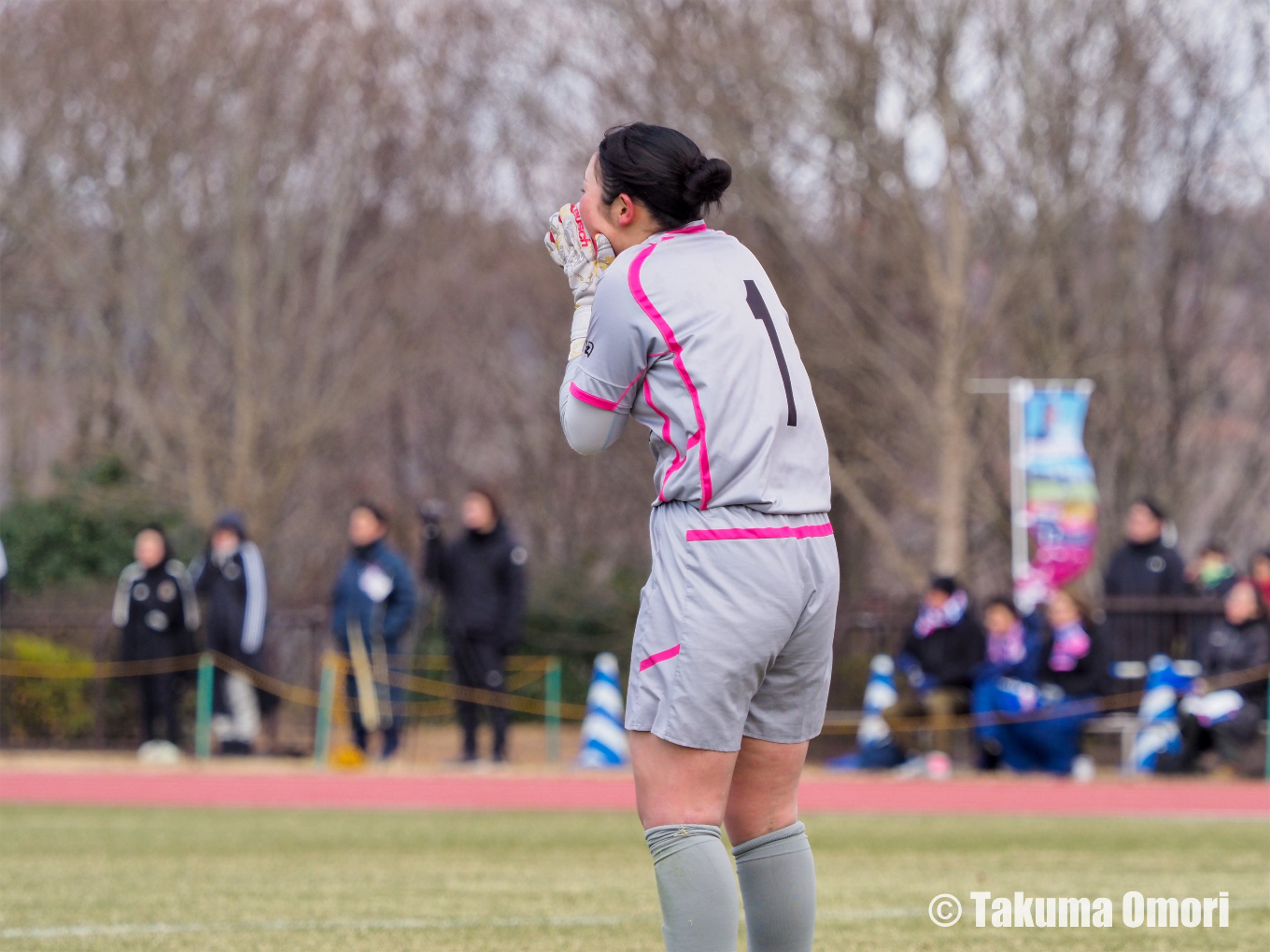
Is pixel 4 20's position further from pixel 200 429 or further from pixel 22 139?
pixel 200 429

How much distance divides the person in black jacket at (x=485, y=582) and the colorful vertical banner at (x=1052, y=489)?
4802 mm

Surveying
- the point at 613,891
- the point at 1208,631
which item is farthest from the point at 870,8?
the point at 613,891

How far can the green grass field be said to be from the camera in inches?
220

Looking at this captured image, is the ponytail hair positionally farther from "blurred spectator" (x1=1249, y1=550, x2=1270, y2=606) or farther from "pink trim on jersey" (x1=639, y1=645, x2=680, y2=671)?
"blurred spectator" (x1=1249, y1=550, x2=1270, y2=606)

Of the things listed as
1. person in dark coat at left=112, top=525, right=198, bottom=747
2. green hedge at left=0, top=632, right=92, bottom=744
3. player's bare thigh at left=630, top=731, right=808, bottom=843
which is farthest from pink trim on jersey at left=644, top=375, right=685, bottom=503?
green hedge at left=0, top=632, right=92, bottom=744

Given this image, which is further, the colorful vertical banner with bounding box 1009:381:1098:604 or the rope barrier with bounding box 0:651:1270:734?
the colorful vertical banner with bounding box 1009:381:1098:604

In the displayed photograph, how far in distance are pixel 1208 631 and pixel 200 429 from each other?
12699 mm

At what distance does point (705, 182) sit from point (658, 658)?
997 millimetres

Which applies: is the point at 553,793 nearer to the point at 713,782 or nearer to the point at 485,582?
the point at 485,582

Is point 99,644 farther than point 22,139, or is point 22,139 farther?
point 22,139

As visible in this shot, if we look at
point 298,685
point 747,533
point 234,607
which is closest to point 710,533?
point 747,533

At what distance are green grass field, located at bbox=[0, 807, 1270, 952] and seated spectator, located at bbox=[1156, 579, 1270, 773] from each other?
3.79 m

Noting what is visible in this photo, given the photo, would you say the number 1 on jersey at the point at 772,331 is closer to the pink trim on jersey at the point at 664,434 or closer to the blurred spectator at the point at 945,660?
the pink trim on jersey at the point at 664,434

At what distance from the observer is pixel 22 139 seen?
2092cm
